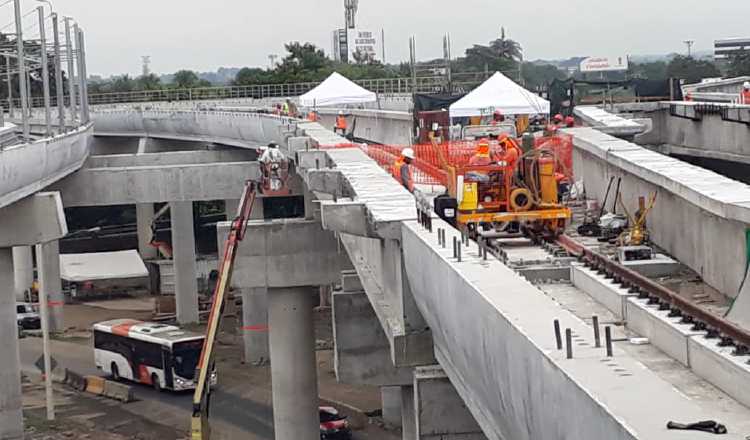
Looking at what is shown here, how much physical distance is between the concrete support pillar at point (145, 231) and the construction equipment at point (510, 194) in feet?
182

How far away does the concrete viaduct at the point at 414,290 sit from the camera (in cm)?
852

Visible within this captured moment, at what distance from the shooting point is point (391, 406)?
1407 inches

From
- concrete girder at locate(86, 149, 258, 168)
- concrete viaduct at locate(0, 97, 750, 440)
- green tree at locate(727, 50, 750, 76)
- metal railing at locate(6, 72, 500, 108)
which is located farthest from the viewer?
green tree at locate(727, 50, 750, 76)

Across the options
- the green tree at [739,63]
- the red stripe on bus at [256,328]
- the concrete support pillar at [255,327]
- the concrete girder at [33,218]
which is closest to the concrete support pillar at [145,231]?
the concrete support pillar at [255,327]

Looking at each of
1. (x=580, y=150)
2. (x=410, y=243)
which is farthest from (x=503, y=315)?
(x=580, y=150)

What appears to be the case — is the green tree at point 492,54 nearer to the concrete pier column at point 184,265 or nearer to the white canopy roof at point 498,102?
the concrete pier column at point 184,265

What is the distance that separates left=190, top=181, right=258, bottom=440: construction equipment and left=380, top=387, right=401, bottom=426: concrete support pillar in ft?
20.0

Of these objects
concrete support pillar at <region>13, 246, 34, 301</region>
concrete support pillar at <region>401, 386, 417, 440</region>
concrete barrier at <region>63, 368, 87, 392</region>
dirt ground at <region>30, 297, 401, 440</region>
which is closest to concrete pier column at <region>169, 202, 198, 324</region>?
dirt ground at <region>30, 297, 401, 440</region>

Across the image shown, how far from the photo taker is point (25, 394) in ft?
139

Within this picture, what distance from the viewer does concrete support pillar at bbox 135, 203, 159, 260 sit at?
7394 cm

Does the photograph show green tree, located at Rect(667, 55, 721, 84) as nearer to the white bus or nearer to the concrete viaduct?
the concrete viaduct

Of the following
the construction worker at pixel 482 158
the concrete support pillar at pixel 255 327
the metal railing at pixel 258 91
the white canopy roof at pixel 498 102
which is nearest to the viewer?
the construction worker at pixel 482 158

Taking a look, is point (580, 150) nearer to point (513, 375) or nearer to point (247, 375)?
point (513, 375)

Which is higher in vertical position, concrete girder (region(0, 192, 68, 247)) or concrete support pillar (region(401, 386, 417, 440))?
concrete girder (region(0, 192, 68, 247))
